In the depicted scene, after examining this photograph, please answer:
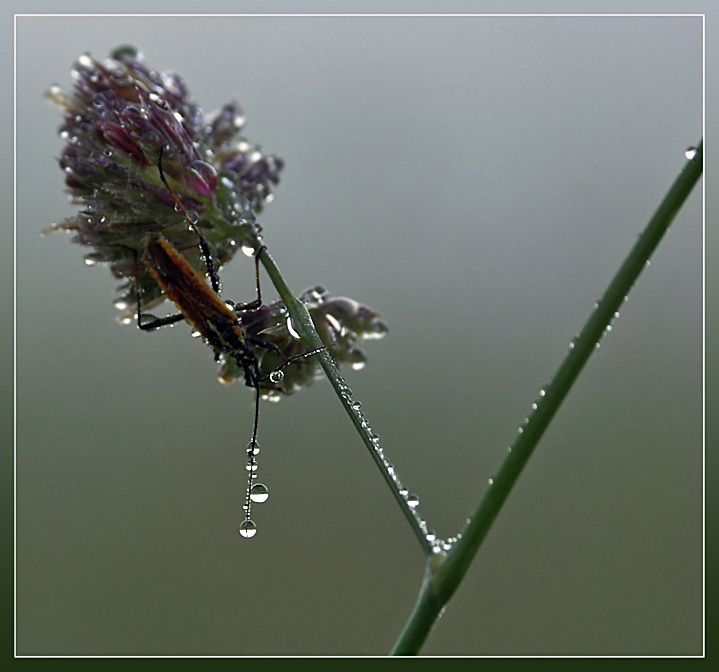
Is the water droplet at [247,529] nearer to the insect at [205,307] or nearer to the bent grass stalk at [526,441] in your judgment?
the insect at [205,307]

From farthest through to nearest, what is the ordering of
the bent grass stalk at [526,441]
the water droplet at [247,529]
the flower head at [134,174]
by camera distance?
the flower head at [134,174], the water droplet at [247,529], the bent grass stalk at [526,441]

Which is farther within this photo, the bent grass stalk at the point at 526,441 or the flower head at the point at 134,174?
the flower head at the point at 134,174

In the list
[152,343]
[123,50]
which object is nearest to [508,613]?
[152,343]

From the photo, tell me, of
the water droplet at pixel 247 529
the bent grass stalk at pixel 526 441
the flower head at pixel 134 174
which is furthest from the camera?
the flower head at pixel 134 174

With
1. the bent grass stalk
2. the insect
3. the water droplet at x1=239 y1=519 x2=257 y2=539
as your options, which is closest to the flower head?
the insect

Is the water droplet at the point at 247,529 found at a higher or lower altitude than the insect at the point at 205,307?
lower

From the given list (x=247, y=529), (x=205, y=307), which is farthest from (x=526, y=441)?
(x=205, y=307)

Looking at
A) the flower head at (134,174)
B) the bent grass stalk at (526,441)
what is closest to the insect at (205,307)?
the flower head at (134,174)

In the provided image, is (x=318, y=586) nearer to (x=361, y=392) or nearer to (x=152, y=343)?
(x=361, y=392)

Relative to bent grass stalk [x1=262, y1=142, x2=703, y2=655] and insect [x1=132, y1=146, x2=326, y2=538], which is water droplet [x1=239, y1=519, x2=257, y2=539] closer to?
insect [x1=132, y1=146, x2=326, y2=538]
